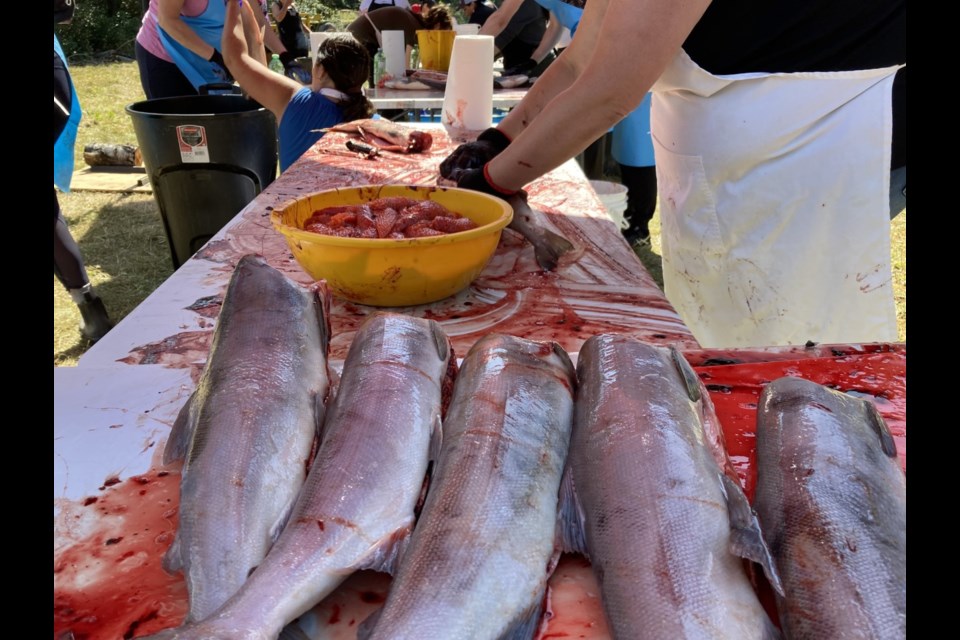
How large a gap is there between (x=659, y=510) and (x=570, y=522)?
17cm

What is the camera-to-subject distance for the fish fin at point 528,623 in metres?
→ 1.05

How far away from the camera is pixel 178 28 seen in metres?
6.23

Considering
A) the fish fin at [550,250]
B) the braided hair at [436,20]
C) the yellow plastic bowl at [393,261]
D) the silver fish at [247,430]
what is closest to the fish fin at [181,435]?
the silver fish at [247,430]

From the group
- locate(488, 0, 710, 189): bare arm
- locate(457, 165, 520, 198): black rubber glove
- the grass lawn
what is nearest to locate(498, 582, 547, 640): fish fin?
locate(488, 0, 710, 189): bare arm

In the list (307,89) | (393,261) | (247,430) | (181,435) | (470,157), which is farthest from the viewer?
(307,89)

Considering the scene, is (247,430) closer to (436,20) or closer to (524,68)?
(524,68)

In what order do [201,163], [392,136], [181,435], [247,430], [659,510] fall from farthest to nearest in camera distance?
[201,163] → [392,136] → [181,435] → [247,430] → [659,510]

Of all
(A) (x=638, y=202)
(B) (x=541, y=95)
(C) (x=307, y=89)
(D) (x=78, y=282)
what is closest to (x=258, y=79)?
(C) (x=307, y=89)

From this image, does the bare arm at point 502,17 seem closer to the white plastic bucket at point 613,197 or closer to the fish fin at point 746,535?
the white plastic bucket at point 613,197

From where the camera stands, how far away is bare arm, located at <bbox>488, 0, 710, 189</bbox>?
2.05m

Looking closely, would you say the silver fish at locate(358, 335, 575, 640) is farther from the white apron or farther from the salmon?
the salmon

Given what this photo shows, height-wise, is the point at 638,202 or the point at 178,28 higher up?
the point at 178,28

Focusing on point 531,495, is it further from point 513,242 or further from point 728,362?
point 513,242
